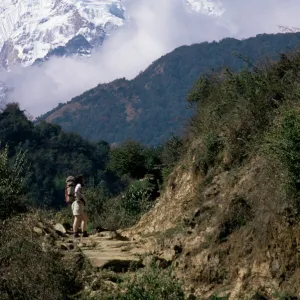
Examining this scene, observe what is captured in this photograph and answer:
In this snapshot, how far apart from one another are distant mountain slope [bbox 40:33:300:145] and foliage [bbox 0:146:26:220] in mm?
148744

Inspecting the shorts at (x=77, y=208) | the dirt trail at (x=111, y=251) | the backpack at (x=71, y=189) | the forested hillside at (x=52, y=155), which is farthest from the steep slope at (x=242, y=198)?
the forested hillside at (x=52, y=155)

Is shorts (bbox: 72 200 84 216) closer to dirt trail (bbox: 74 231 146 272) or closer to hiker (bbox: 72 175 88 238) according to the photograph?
hiker (bbox: 72 175 88 238)

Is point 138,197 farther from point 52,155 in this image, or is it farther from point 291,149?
point 52,155

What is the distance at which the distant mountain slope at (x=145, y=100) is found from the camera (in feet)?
562

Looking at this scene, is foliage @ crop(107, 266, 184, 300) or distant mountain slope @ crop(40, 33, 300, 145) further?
distant mountain slope @ crop(40, 33, 300, 145)

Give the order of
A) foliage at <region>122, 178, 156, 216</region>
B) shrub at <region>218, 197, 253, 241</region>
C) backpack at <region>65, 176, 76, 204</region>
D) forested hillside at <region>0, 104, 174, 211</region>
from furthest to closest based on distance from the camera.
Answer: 1. forested hillside at <region>0, 104, 174, 211</region>
2. foliage at <region>122, 178, 156, 216</region>
3. backpack at <region>65, 176, 76, 204</region>
4. shrub at <region>218, 197, 253, 241</region>

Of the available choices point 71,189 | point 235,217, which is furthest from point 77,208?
point 235,217

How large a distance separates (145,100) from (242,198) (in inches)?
6961

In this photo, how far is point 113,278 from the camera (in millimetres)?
9000

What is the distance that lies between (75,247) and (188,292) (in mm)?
2704

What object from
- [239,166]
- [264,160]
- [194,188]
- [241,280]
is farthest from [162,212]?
[241,280]

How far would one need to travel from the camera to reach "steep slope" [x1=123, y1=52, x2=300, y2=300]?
27.7 feet

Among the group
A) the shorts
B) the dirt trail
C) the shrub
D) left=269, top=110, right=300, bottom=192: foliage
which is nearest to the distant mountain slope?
the dirt trail

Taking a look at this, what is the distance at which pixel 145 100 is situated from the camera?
18575cm
